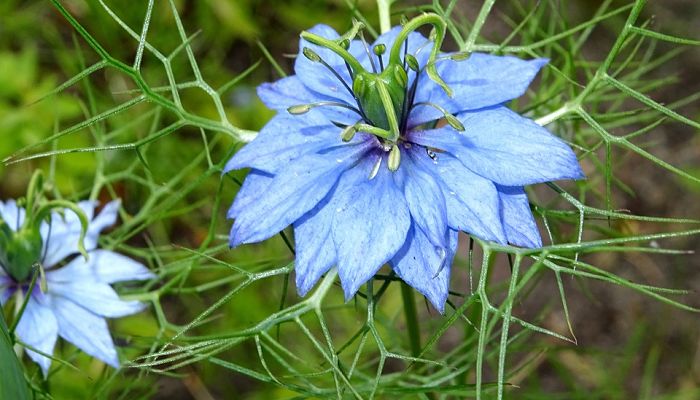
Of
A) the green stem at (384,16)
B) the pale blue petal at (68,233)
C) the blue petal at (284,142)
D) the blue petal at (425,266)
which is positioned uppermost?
the green stem at (384,16)

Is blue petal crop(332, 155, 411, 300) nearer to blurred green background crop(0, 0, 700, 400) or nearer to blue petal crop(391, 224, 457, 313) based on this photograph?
blue petal crop(391, 224, 457, 313)

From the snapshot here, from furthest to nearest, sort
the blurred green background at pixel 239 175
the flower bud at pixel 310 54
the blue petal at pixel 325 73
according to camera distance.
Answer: the blurred green background at pixel 239 175 → the blue petal at pixel 325 73 → the flower bud at pixel 310 54

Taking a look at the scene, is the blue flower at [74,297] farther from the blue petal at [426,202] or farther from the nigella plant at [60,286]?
the blue petal at [426,202]

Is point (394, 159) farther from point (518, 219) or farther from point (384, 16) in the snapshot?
point (384, 16)

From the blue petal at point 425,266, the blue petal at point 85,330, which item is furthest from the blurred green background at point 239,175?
the blue petal at point 425,266

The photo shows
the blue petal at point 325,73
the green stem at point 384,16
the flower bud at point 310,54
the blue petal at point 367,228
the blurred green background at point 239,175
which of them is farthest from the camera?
the blurred green background at point 239,175

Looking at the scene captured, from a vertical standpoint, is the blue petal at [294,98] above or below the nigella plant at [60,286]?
above

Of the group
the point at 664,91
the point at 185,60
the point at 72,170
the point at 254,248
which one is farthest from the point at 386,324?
the point at 664,91
